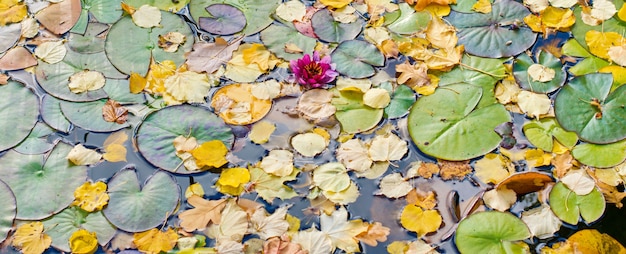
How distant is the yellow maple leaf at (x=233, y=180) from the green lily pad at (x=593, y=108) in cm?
126

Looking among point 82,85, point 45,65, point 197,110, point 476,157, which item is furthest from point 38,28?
point 476,157

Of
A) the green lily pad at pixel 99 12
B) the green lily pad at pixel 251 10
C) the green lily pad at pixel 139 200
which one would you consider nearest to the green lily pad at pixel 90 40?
the green lily pad at pixel 99 12

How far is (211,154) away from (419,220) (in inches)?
31.9

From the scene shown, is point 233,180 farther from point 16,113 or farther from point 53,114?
point 16,113

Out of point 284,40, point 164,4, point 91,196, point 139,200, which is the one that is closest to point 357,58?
point 284,40

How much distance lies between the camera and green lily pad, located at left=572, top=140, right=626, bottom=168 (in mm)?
2248

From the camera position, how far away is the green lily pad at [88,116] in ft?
7.71

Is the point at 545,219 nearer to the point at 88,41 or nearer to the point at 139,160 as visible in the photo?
the point at 139,160

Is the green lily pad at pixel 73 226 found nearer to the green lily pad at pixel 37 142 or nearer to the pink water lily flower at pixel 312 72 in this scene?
the green lily pad at pixel 37 142

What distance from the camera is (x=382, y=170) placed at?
2250mm

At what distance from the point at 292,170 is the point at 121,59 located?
929mm

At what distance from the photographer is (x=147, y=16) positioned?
271 centimetres

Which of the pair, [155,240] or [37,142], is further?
[37,142]

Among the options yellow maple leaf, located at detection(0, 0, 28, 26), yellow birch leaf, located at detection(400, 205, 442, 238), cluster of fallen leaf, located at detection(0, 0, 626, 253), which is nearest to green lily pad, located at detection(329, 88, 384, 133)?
cluster of fallen leaf, located at detection(0, 0, 626, 253)
